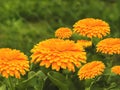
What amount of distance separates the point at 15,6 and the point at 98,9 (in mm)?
844

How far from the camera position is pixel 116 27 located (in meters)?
4.21

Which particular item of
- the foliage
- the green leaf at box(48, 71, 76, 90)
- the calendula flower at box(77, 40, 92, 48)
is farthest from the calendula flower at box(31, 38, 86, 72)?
the foliage

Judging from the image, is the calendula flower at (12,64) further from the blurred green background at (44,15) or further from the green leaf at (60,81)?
the blurred green background at (44,15)

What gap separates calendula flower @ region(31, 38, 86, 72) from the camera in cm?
175

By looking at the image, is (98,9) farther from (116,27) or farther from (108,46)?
(108,46)

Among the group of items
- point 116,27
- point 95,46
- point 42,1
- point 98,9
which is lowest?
point 95,46

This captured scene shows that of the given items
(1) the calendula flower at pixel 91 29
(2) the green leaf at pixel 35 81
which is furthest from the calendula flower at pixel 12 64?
(1) the calendula flower at pixel 91 29

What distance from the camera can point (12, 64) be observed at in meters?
1.76

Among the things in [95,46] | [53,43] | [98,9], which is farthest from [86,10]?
[53,43]

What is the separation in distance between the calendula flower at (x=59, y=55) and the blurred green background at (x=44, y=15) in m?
2.19

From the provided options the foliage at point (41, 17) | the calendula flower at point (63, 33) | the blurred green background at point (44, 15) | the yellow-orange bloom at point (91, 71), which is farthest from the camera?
the blurred green background at point (44, 15)

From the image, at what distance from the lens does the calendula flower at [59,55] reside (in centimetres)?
175

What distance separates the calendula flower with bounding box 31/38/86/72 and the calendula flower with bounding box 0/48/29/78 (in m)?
0.06

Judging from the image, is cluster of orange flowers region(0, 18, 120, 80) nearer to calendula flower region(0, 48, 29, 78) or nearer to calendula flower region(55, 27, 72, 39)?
calendula flower region(0, 48, 29, 78)
